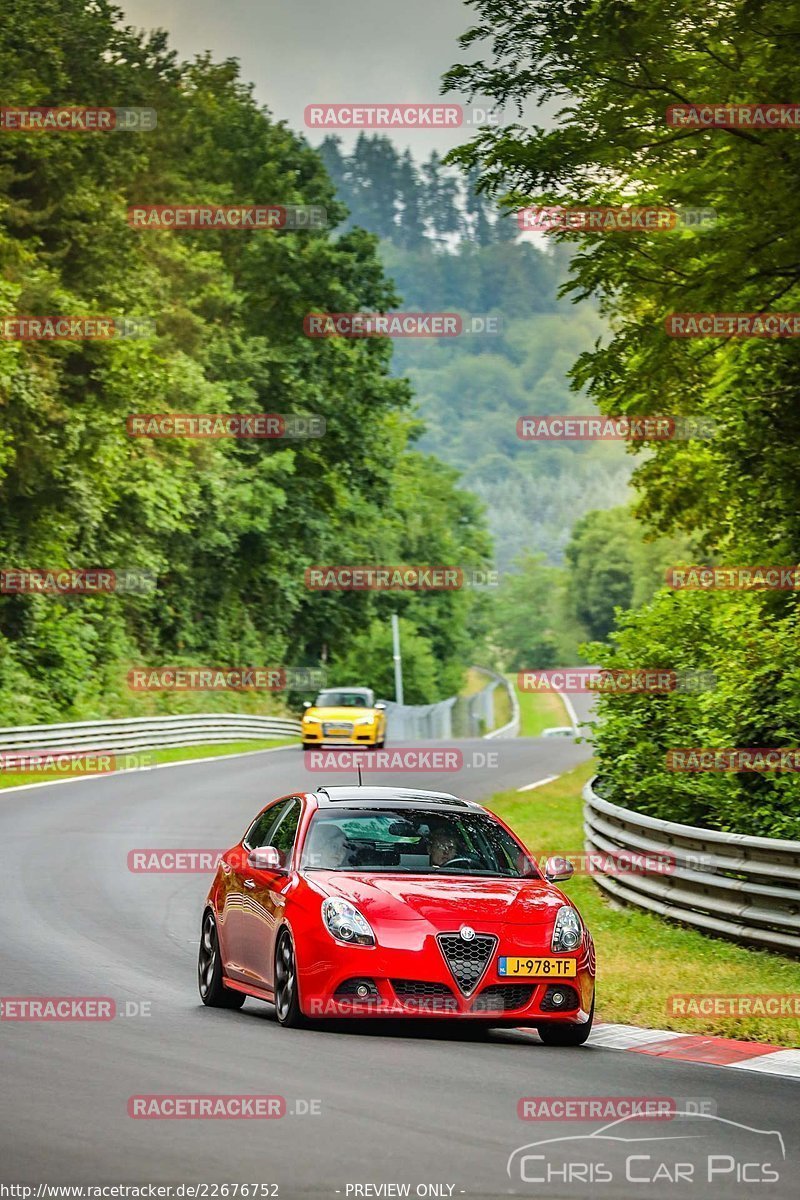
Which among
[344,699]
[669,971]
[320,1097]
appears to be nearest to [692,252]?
[669,971]

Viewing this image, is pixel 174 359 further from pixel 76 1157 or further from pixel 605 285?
pixel 76 1157

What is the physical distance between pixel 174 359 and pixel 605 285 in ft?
120

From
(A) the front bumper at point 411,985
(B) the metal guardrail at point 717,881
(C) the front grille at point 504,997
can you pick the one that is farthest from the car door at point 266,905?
(B) the metal guardrail at point 717,881

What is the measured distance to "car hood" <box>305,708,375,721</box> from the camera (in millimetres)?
44812

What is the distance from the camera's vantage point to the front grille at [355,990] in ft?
33.3

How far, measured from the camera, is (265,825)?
40.8ft

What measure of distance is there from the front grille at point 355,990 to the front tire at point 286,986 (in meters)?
0.37

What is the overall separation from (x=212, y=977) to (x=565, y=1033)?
2.69 m

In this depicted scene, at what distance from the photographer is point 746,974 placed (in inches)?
532

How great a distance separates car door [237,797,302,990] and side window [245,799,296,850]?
13 cm

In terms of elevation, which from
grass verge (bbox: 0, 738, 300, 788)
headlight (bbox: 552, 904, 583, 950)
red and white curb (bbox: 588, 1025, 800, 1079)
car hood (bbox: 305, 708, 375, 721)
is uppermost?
headlight (bbox: 552, 904, 583, 950)

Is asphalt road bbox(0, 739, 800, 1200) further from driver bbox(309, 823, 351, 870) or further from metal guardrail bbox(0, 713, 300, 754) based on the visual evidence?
metal guardrail bbox(0, 713, 300, 754)

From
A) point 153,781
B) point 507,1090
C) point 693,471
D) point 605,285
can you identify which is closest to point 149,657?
point 153,781

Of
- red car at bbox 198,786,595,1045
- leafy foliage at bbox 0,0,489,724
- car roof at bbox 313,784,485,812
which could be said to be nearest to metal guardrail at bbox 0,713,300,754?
leafy foliage at bbox 0,0,489,724
